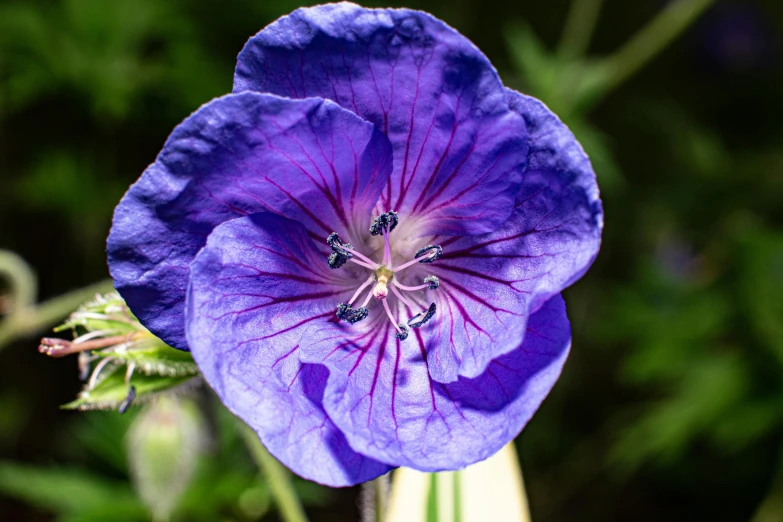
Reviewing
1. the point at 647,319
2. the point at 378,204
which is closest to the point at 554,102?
the point at 647,319

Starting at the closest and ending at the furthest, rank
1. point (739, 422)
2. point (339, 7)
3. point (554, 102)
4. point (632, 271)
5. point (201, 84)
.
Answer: point (339, 7) → point (554, 102) → point (739, 422) → point (201, 84) → point (632, 271)

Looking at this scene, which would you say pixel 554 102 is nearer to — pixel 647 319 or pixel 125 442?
pixel 647 319

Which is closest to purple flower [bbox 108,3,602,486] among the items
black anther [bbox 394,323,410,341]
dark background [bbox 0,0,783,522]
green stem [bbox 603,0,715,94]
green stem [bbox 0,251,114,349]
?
black anther [bbox 394,323,410,341]

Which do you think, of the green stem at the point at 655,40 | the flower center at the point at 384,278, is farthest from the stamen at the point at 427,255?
the green stem at the point at 655,40

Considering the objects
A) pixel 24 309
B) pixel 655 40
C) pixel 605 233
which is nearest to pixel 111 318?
pixel 24 309

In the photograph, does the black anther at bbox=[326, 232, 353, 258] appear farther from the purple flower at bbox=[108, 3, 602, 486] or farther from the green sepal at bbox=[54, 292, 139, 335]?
the green sepal at bbox=[54, 292, 139, 335]
